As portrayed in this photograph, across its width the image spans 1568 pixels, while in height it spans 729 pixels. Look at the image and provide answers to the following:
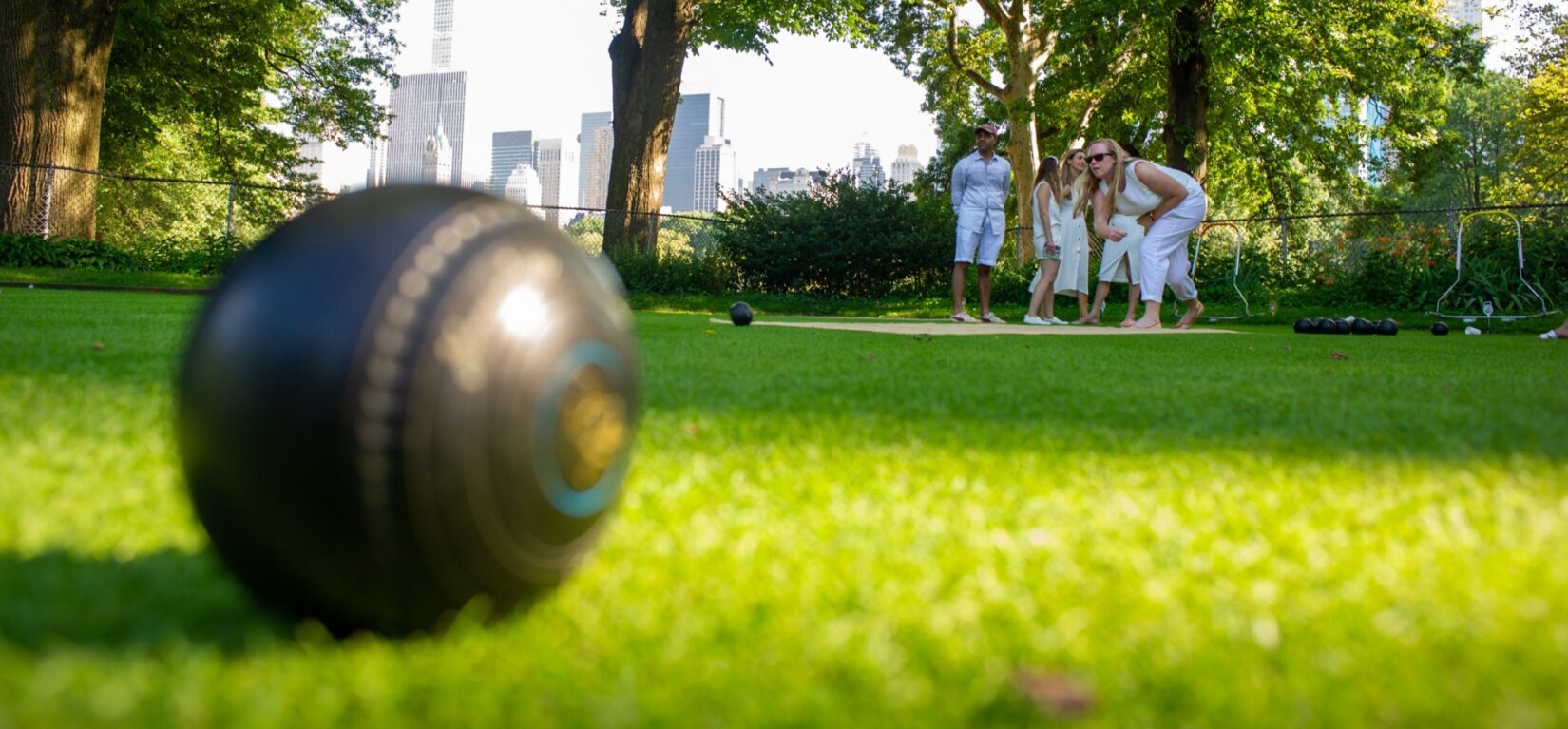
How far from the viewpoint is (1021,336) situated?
1017 cm

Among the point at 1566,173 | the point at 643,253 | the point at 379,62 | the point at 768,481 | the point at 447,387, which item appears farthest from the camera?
the point at 1566,173

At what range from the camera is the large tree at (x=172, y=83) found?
19.6 m

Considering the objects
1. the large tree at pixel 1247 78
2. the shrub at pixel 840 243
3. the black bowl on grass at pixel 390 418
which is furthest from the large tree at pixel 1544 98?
the black bowl on grass at pixel 390 418

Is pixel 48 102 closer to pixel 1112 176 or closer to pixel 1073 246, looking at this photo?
pixel 1073 246

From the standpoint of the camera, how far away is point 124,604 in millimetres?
1821

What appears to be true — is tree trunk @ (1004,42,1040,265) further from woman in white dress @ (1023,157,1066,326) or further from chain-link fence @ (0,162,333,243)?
chain-link fence @ (0,162,333,243)

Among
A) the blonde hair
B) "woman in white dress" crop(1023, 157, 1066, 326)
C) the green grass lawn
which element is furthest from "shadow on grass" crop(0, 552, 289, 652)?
"woman in white dress" crop(1023, 157, 1066, 326)

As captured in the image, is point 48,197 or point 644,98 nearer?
point 48,197

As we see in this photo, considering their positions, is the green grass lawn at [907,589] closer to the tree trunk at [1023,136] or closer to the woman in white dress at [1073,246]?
the woman in white dress at [1073,246]

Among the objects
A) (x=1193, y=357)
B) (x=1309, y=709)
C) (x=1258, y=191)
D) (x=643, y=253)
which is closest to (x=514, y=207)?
(x=1309, y=709)

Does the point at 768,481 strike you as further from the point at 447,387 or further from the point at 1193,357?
the point at 1193,357

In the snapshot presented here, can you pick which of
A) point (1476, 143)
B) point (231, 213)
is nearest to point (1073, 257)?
point (231, 213)

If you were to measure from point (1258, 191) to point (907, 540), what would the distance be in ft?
120

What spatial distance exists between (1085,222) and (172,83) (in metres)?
24.5
